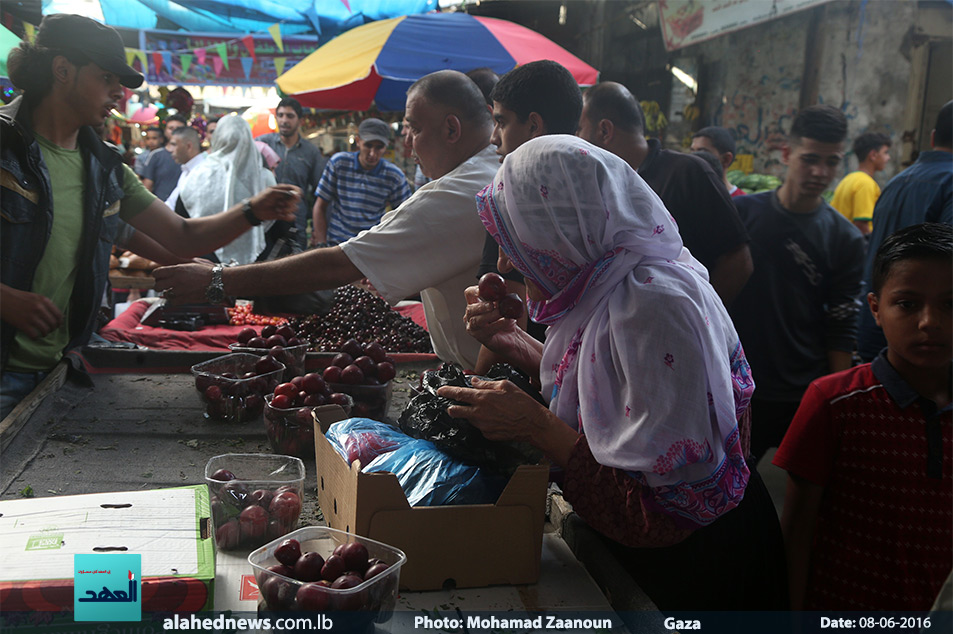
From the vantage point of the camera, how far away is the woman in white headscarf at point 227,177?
6.32 metres

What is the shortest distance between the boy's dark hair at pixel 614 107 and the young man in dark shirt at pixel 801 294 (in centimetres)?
71

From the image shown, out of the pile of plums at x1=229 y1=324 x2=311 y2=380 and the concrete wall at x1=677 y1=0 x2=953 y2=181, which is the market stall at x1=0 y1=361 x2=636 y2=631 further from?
the concrete wall at x1=677 y1=0 x2=953 y2=181

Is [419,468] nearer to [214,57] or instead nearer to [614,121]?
[614,121]

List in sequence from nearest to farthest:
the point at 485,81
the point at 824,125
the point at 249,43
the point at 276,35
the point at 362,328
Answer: the point at 824,125 < the point at 485,81 < the point at 362,328 < the point at 276,35 < the point at 249,43

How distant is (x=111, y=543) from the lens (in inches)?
50.5

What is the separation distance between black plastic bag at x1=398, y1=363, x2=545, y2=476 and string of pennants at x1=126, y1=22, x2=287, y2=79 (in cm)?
1022

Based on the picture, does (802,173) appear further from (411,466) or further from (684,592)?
(411,466)

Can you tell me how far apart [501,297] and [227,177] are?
5.08 m

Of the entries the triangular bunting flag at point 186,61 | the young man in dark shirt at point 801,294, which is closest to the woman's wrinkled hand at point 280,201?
the young man in dark shirt at point 801,294

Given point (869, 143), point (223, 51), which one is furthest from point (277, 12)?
point (869, 143)

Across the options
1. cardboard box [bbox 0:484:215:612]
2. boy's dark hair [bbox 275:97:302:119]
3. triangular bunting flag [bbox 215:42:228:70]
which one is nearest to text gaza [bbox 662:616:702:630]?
cardboard box [bbox 0:484:215:612]

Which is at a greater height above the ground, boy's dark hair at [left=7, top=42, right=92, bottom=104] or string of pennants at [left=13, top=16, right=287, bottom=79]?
string of pennants at [left=13, top=16, right=287, bottom=79]

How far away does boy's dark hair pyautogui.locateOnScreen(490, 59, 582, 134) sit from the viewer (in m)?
2.58

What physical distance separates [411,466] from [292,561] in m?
0.36
